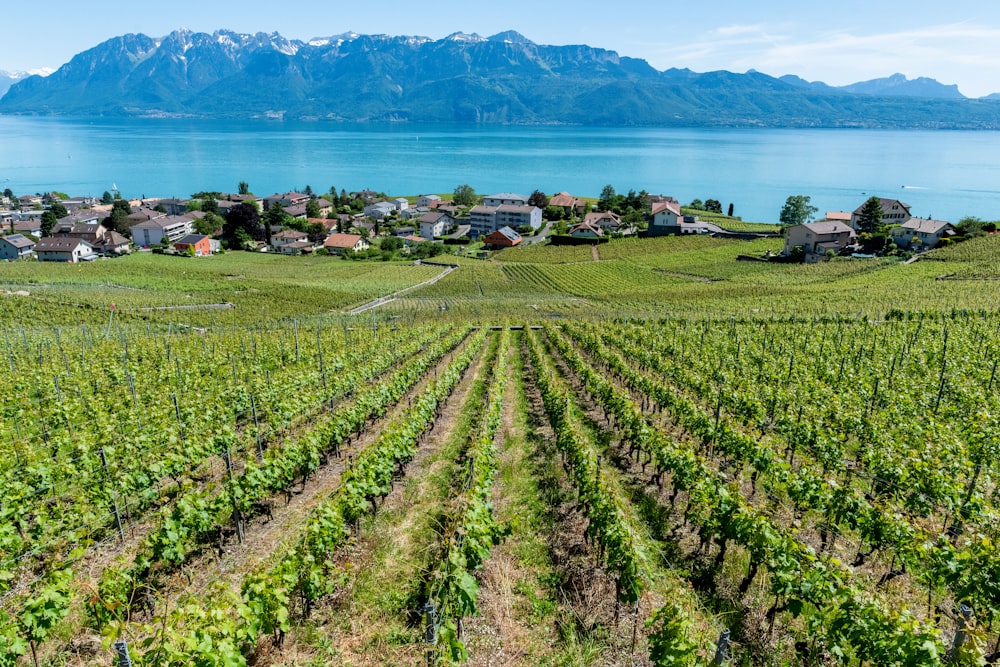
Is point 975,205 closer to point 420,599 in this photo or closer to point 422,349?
point 422,349

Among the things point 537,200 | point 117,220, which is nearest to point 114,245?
point 117,220

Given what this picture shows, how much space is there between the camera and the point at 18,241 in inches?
3610

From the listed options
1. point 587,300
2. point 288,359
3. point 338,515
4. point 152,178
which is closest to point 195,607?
point 338,515

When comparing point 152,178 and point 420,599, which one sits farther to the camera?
point 152,178

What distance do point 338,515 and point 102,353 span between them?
22942mm

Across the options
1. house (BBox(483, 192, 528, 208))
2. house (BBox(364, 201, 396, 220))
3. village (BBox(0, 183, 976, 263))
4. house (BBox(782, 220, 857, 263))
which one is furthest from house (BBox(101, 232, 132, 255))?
house (BBox(782, 220, 857, 263))

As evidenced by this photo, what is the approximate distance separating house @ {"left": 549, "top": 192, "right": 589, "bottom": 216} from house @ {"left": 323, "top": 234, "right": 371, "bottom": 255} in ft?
156

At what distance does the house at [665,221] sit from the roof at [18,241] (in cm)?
11544

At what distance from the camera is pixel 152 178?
196 metres

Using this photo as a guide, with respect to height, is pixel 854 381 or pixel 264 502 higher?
pixel 854 381

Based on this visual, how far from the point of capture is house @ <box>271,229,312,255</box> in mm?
103125

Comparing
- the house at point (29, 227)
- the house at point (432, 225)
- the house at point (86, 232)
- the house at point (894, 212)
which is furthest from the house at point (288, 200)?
the house at point (894, 212)

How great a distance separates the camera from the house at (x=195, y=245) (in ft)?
317

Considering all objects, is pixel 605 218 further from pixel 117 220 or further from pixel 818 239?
pixel 117 220
